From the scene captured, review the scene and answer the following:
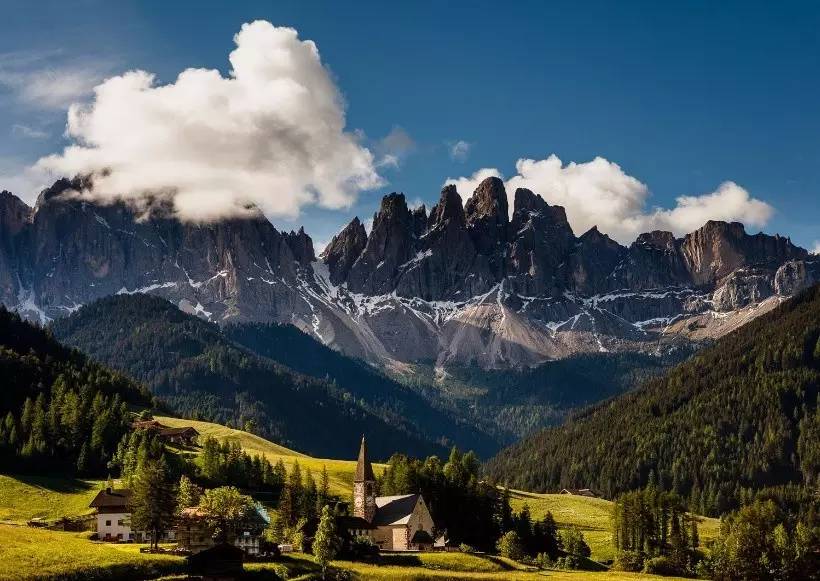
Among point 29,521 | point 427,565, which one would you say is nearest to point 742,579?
point 427,565

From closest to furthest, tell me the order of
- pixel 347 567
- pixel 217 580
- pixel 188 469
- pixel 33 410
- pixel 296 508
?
pixel 217 580, pixel 347 567, pixel 296 508, pixel 188 469, pixel 33 410

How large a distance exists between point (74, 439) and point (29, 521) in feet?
178

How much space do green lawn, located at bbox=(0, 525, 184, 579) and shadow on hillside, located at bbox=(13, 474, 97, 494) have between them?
162 feet

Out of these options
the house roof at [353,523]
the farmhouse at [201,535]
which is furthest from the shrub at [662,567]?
the farmhouse at [201,535]

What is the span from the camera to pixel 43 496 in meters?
147

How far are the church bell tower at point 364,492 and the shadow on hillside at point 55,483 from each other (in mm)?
43709

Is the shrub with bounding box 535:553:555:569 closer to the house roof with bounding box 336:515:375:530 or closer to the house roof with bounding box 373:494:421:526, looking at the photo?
the house roof with bounding box 373:494:421:526

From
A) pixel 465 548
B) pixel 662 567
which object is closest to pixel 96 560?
pixel 465 548

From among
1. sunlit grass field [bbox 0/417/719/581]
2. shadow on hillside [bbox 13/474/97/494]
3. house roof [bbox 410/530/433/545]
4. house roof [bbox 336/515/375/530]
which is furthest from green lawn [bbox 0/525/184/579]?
shadow on hillside [bbox 13/474/97/494]

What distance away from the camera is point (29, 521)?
406 feet

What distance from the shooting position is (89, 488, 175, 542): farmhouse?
119m

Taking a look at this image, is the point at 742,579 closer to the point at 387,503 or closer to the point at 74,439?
the point at 387,503

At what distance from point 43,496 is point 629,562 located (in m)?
86.0

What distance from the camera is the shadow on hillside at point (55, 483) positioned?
153 metres
